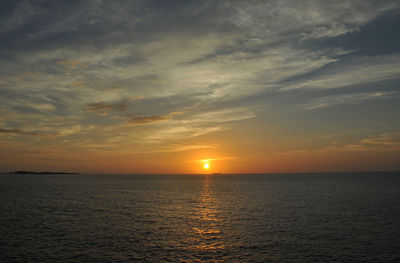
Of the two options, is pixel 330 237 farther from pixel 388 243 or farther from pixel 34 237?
pixel 34 237

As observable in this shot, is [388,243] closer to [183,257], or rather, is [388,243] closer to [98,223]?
[183,257]

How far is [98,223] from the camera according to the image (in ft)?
166

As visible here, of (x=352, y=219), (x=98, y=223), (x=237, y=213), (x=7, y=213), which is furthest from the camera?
(x=237, y=213)

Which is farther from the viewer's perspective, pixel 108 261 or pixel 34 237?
pixel 34 237

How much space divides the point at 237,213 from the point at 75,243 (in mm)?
37921

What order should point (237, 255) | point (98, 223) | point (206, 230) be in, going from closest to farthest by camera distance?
point (237, 255) → point (206, 230) → point (98, 223)

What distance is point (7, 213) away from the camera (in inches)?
2373

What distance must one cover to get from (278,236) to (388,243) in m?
14.4

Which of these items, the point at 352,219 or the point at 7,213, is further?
the point at 7,213

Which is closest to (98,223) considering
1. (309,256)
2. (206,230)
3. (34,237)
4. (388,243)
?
(34,237)

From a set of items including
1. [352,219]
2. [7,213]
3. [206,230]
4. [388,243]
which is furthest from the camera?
[7,213]

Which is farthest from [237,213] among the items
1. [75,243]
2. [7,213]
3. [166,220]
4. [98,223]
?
[7,213]

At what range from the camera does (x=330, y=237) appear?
40.4 m

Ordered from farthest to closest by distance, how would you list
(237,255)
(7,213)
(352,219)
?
(7,213), (352,219), (237,255)
